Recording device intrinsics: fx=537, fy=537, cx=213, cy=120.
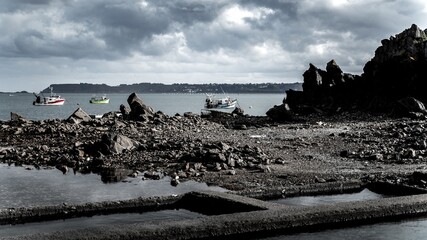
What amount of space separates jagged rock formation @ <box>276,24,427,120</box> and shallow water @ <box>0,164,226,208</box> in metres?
45.1

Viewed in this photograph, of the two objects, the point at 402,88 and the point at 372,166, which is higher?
the point at 402,88

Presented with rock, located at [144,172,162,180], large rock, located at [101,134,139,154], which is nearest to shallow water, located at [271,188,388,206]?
rock, located at [144,172,162,180]

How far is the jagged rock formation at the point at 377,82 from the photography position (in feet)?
227

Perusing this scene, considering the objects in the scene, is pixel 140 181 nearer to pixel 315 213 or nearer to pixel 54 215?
pixel 54 215

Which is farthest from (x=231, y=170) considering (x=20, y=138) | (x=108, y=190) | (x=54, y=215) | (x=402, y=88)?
(x=402, y=88)

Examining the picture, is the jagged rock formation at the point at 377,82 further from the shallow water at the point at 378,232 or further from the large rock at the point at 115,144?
the shallow water at the point at 378,232

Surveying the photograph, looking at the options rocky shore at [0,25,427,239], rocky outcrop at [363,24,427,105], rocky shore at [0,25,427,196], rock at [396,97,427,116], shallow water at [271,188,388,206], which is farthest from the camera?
A: rocky outcrop at [363,24,427,105]

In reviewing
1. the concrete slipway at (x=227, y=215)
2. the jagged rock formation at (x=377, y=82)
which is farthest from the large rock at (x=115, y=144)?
the jagged rock formation at (x=377, y=82)

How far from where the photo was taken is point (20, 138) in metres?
38.3

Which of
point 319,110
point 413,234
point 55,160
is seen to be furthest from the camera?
point 319,110

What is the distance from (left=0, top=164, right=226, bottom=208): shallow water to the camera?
1903 centimetres

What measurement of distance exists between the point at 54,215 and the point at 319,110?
177 ft

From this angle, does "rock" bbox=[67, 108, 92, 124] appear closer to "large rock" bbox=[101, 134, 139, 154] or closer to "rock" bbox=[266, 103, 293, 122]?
"large rock" bbox=[101, 134, 139, 154]

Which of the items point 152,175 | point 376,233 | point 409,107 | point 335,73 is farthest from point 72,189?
point 335,73
